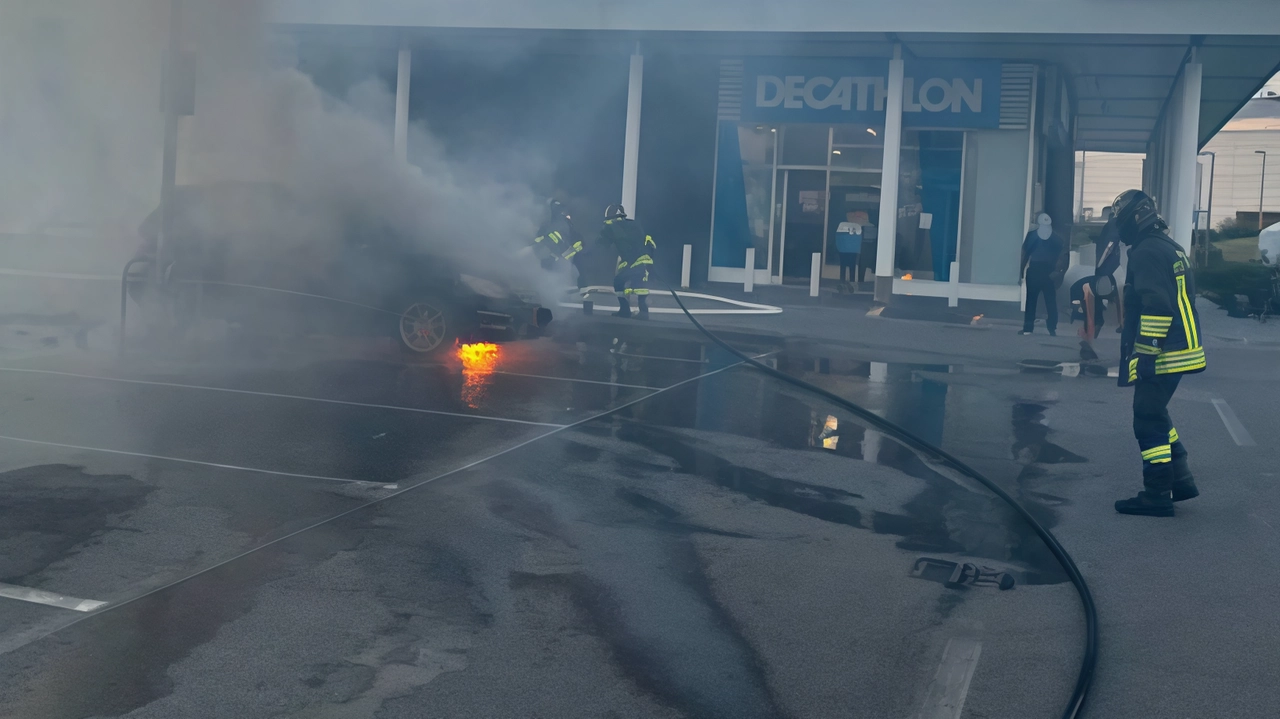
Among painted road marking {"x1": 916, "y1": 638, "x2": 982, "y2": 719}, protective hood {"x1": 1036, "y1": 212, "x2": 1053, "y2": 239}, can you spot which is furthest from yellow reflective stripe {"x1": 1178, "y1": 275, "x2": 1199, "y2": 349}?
protective hood {"x1": 1036, "y1": 212, "x2": 1053, "y2": 239}

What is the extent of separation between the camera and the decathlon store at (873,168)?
1908 centimetres

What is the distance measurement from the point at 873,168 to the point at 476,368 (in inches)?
449

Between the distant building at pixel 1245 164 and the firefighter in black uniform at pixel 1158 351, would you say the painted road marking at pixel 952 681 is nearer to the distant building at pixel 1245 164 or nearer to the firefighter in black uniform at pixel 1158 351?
the firefighter in black uniform at pixel 1158 351

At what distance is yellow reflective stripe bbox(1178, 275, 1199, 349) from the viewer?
20.9 feet

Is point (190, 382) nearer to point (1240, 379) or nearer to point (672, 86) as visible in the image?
point (1240, 379)

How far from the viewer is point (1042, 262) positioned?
47.0 feet

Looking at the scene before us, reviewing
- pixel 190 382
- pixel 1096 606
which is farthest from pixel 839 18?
pixel 1096 606

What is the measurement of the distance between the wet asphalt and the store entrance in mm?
11005

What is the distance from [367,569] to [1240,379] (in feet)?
31.9

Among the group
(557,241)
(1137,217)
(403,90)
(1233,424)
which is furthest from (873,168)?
(1137,217)

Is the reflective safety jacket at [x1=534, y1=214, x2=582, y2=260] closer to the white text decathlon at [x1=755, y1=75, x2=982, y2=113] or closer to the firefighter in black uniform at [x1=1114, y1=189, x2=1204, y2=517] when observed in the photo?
the white text decathlon at [x1=755, y1=75, x2=982, y2=113]

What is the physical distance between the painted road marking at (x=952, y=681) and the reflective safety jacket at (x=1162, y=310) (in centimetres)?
263

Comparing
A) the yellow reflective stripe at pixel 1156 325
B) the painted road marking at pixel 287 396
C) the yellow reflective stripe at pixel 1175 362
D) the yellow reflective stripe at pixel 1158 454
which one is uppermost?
the yellow reflective stripe at pixel 1156 325

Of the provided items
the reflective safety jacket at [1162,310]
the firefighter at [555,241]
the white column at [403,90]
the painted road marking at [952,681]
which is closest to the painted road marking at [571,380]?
the firefighter at [555,241]
